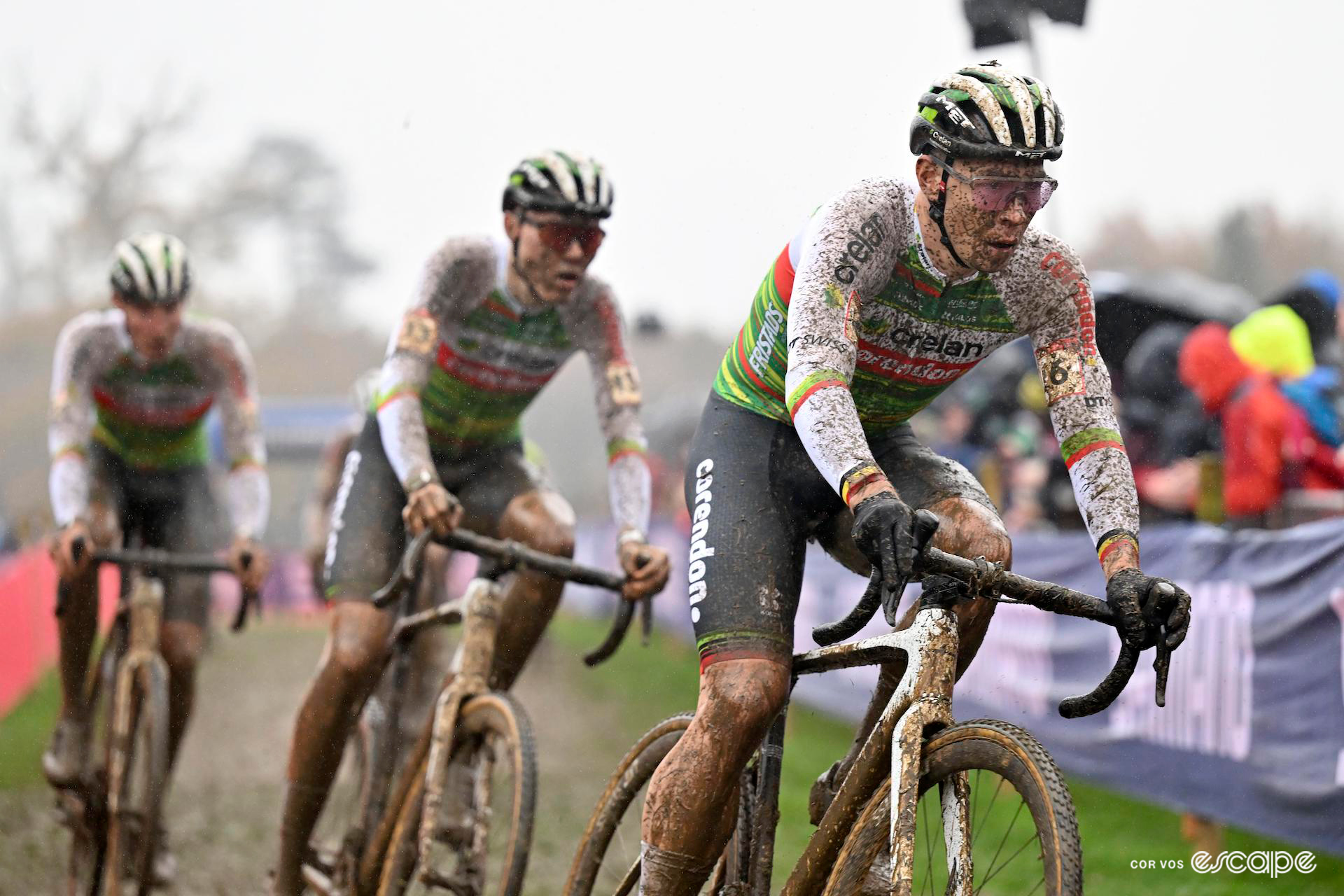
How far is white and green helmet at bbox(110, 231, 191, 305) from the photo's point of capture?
6762 mm

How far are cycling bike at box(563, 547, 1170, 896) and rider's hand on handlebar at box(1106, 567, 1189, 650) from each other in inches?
1.4

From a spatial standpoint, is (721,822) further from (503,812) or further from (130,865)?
(130,865)

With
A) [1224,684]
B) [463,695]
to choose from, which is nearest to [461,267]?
[463,695]

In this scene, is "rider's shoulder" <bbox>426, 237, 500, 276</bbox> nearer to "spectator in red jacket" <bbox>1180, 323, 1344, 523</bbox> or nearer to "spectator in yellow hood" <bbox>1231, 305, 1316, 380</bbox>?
"spectator in red jacket" <bbox>1180, 323, 1344, 523</bbox>

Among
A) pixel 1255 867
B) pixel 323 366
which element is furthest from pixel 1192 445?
pixel 323 366

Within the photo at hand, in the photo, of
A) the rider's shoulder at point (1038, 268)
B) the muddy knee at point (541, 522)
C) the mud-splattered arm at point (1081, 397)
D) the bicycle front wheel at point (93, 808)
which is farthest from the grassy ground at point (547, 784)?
the rider's shoulder at point (1038, 268)

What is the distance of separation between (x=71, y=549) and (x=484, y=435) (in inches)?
82.6

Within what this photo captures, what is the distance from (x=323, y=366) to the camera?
47.5 metres

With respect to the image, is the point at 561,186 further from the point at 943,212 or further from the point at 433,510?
the point at 943,212

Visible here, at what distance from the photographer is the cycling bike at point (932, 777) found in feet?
10.0

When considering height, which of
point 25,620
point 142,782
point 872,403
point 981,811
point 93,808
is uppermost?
point 872,403

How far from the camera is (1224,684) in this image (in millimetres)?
6527

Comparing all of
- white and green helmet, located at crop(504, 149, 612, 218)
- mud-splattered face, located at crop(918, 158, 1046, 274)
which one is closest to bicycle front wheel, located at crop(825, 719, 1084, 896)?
mud-splattered face, located at crop(918, 158, 1046, 274)

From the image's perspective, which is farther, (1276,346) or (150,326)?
(1276,346)
